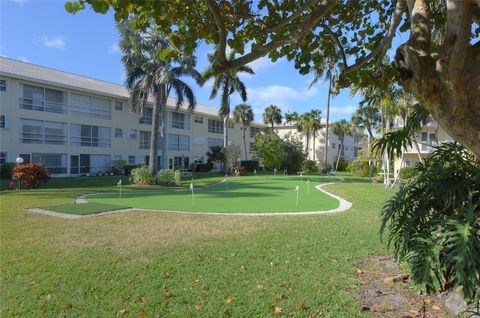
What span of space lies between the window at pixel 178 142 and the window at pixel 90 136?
10.2m

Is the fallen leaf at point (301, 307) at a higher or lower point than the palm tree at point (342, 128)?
lower

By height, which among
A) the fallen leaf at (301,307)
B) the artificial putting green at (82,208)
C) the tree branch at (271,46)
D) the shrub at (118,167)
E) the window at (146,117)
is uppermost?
the window at (146,117)

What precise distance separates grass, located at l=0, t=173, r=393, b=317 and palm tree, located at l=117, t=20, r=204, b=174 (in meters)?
18.9

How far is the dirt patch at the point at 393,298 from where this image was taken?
471 centimetres

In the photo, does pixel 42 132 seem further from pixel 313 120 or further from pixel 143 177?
pixel 313 120

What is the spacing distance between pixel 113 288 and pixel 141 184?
22.2 metres

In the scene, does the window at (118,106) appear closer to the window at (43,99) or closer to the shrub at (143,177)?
the window at (43,99)

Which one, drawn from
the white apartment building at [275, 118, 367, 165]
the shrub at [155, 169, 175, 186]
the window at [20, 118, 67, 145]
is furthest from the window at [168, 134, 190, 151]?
the white apartment building at [275, 118, 367, 165]

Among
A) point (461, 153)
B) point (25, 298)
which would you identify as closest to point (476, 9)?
point (461, 153)

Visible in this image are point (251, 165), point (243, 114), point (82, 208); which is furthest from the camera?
point (243, 114)

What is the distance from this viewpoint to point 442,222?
4516 mm

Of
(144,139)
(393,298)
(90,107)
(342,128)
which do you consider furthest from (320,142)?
(393,298)

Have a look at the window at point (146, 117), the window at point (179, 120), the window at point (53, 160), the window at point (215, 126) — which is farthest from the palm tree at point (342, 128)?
the window at point (53, 160)

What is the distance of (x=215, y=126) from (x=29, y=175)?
3953cm
